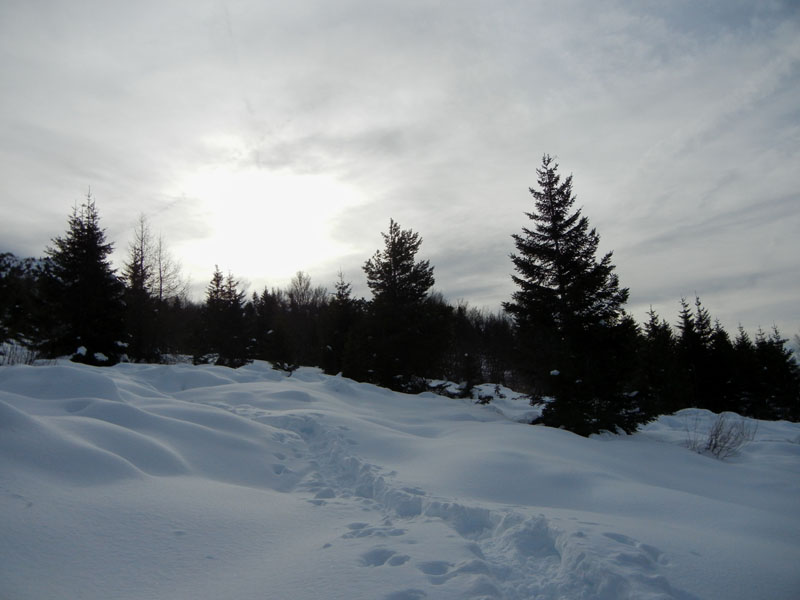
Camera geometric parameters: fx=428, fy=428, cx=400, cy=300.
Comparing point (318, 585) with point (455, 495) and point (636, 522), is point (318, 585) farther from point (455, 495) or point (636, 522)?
point (636, 522)

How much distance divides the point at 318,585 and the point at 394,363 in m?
15.9

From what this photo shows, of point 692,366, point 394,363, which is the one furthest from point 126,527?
point 692,366

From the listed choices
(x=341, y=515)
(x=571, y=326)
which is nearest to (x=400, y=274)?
(x=571, y=326)

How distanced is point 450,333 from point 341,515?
14.9m

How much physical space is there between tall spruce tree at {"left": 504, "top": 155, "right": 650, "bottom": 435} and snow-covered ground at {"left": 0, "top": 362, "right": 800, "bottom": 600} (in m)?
3.46

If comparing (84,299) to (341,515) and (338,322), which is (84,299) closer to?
(338,322)

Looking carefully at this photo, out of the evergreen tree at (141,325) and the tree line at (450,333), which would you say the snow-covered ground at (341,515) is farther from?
the evergreen tree at (141,325)

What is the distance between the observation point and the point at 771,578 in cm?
325

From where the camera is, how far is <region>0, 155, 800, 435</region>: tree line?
470 inches

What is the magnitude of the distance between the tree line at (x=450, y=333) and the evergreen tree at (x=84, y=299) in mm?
48

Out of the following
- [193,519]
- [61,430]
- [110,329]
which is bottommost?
[193,519]

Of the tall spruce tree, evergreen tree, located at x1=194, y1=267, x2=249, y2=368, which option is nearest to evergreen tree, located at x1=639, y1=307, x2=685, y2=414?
the tall spruce tree

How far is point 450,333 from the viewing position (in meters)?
19.1

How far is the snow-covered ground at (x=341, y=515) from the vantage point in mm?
2951
